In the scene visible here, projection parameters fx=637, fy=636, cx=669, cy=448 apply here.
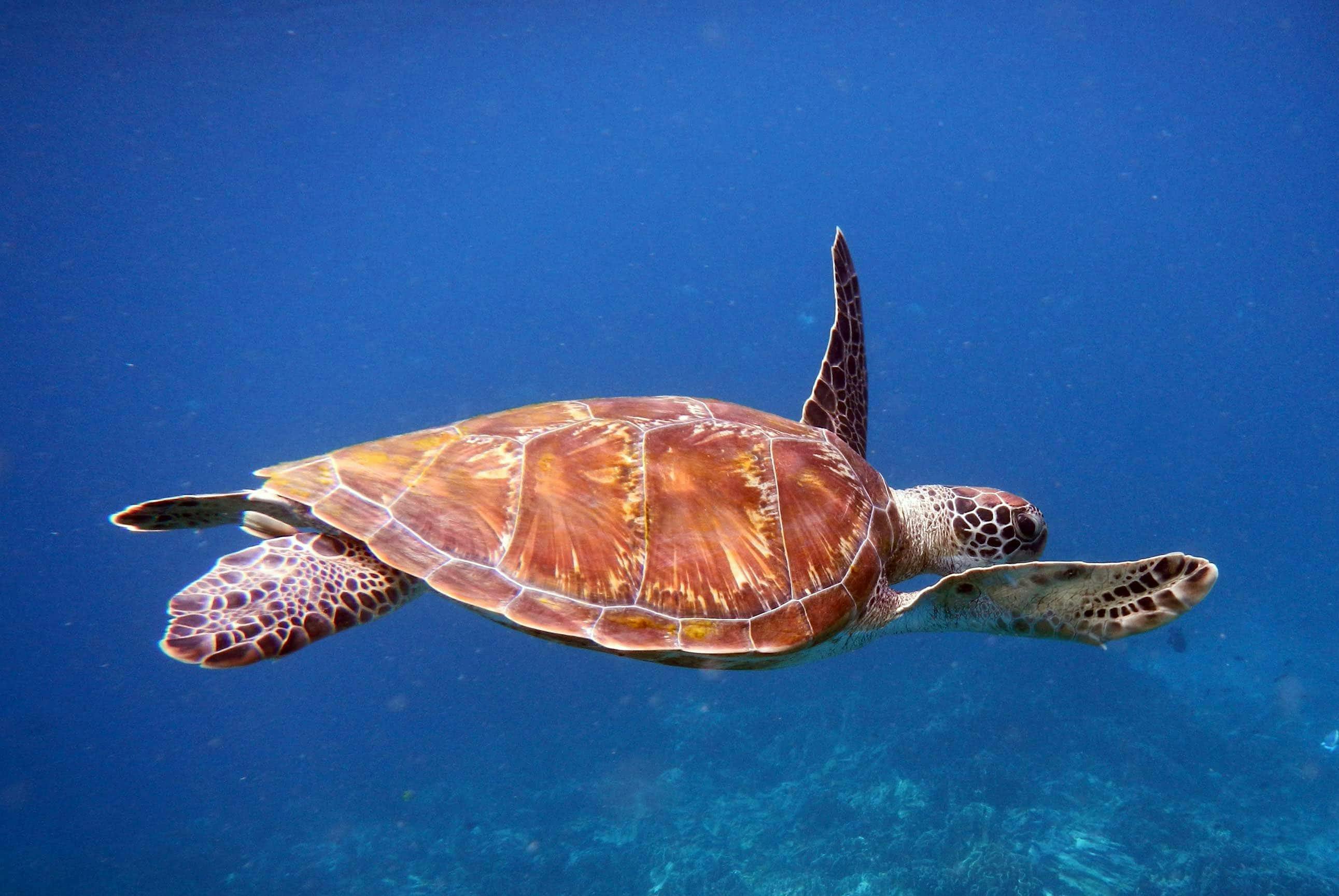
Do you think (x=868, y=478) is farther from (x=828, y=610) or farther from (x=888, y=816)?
(x=888, y=816)

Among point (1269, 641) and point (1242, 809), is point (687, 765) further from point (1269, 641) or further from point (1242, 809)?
point (1269, 641)

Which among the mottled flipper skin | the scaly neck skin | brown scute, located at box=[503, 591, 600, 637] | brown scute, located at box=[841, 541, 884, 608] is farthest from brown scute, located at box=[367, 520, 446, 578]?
the mottled flipper skin

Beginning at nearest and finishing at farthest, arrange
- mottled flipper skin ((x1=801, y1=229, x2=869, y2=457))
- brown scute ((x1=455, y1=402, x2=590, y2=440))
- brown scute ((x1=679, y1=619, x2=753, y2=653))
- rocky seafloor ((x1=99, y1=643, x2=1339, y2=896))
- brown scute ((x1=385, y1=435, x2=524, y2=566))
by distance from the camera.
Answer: brown scute ((x1=679, y1=619, x2=753, y2=653)) < brown scute ((x1=385, y1=435, x2=524, y2=566)) < brown scute ((x1=455, y1=402, x2=590, y2=440)) < mottled flipper skin ((x1=801, y1=229, x2=869, y2=457)) < rocky seafloor ((x1=99, y1=643, x2=1339, y2=896))

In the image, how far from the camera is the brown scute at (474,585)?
2.64m

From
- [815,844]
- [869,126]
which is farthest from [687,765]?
[869,126]

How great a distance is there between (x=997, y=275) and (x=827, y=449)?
65.7 metres

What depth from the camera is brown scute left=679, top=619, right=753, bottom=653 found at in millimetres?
2715

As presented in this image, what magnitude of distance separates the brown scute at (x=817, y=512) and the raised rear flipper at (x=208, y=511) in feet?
7.60

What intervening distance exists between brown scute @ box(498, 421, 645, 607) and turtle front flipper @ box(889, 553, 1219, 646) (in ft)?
4.34

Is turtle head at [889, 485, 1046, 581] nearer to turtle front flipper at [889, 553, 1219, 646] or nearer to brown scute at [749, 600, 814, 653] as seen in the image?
turtle front flipper at [889, 553, 1219, 646]

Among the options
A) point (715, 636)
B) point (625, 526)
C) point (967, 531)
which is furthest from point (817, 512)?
point (967, 531)

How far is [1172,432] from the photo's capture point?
42.2 metres

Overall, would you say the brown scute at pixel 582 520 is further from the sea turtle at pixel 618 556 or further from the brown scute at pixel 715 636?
the brown scute at pixel 715 636

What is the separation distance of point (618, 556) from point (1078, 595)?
202 centimetres
